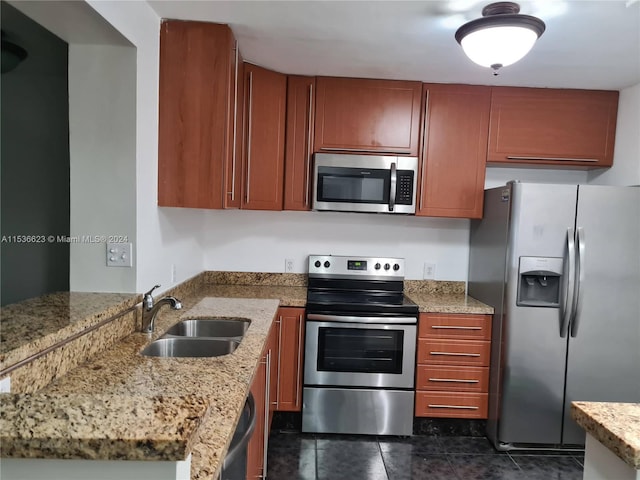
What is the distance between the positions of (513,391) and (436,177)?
1.43 meters

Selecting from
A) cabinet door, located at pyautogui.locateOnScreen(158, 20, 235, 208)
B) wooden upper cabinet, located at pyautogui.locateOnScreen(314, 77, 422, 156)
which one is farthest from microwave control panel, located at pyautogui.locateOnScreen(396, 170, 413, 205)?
cabinet door, located at pyautogui.locateOnScreen(158, 20, 235, 208)

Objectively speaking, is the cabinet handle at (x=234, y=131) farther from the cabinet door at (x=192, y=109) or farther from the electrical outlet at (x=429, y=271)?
the electrical outlet at (x=429, y=271)

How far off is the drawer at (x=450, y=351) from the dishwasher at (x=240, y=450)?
4.93ft

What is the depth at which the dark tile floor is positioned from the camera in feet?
7.64

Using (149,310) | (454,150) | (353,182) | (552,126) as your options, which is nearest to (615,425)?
(149,310)

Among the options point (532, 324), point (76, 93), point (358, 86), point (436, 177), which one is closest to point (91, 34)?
point (76, 93)

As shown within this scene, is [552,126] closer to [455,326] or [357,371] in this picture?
[455,326]

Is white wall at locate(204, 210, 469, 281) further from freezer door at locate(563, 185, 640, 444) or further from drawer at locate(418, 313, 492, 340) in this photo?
freezer door at locate(563, 185, 640, 444)

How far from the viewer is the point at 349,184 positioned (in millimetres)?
2789

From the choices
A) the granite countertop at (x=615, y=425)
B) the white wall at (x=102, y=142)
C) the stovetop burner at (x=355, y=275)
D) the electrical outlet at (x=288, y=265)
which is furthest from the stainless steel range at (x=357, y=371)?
the granite countertop at (x=615, y=425)

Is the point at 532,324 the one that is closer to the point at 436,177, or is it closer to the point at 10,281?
the point at 436,177

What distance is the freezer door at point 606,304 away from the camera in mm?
2469

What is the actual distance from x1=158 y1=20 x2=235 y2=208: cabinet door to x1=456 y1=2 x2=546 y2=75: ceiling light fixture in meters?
1.15

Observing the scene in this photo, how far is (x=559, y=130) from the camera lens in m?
2.85
